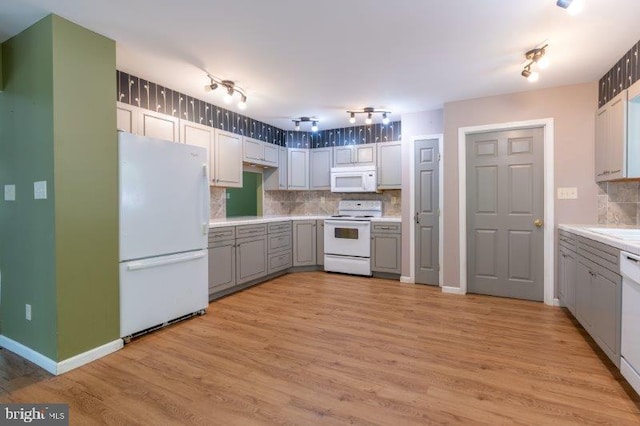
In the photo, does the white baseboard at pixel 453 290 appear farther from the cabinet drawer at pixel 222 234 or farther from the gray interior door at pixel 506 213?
the cabinet drawer at pixel 222 234

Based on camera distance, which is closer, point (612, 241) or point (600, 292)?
point (612, 241)

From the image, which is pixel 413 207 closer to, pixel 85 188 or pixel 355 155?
pixel 355 155

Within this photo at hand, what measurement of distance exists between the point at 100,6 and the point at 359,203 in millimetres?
4093

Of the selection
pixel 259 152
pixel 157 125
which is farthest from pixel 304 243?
pixel 157 125

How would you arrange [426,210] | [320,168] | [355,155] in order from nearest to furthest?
[426,210]
[355,155]
[320,168]

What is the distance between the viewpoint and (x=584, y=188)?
3338 millimetres

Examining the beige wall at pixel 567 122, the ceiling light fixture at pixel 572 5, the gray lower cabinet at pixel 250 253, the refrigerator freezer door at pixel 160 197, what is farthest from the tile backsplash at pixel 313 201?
the ceiling light fixture at pixel 572 5

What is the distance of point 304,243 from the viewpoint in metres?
5.14

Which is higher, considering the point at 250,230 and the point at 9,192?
the point at 9,192

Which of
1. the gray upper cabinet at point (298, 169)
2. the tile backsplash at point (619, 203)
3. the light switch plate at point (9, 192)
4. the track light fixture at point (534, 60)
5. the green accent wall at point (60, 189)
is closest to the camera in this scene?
the green accent wall at point (60, 189)

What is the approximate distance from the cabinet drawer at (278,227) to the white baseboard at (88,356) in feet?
7.88

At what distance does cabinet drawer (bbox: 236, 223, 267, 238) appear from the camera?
3.96 metres

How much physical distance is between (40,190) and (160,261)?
0.98 meters

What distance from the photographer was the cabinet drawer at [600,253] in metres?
2.03
